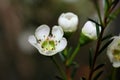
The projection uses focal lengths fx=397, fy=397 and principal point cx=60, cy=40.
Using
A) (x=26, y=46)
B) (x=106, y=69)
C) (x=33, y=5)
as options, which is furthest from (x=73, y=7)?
(x=106, y=69)

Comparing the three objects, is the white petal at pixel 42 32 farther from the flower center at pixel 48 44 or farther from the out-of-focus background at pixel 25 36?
the out-of-focus background at pixel 25 36

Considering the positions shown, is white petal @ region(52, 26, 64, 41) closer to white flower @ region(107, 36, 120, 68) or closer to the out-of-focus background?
white flower @ region(107, 36, 120, 68)

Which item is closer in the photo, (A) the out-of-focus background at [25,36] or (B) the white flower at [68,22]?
(B) the white flower at [68,22]

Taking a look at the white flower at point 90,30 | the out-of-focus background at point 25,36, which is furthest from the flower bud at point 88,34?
the out-of-focus background at point 25,36

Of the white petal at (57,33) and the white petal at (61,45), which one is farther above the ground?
the white petal at (57,33)

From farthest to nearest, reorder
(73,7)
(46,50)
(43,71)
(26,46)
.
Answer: (73,7) < (26,46) < (43,71) < (46,50)

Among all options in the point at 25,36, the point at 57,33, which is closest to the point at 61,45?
the point at 57,33

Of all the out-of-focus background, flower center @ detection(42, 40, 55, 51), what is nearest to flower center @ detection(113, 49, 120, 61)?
flower center @ detection(42, 40, 55, 51)

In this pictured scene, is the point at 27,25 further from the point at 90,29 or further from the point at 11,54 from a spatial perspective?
the point at 90,29

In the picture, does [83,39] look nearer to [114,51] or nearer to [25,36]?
[114,51]
